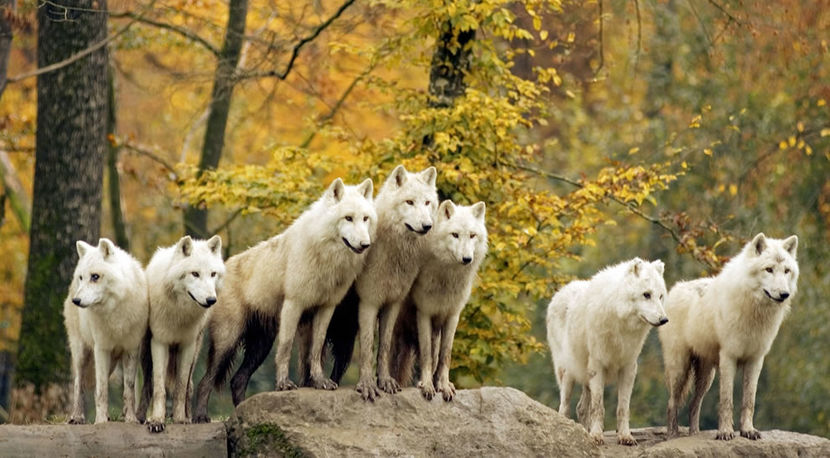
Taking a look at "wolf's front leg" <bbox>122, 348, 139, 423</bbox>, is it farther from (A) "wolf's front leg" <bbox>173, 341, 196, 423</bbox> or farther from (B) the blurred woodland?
(B) the blurred woodland

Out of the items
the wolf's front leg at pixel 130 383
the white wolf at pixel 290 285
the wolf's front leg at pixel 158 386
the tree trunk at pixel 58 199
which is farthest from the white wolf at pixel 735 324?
the tree trunk at pixel 58 199

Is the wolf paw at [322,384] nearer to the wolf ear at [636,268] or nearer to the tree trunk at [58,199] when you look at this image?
the wolf ear at [636,268]

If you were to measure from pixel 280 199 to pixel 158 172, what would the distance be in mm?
4990

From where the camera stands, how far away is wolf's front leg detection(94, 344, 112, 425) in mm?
9375

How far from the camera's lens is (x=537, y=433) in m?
9.55

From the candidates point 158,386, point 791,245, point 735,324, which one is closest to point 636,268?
point 735,324

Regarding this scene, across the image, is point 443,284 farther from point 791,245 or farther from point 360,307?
point 791,245

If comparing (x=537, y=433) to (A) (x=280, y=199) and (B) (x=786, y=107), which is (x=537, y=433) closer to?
(A) (x=280, y=199)

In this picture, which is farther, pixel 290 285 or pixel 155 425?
pixel 290 285

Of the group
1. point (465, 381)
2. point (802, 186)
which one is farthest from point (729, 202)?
point (465, 381)

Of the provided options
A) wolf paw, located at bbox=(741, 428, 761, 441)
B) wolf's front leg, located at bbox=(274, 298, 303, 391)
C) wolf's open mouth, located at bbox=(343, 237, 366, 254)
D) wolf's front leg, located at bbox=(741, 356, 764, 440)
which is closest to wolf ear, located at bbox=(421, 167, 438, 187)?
wolf's open mouth, located at bbox=(343, 237, 366, 254)

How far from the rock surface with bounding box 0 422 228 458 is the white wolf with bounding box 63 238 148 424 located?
0.36m

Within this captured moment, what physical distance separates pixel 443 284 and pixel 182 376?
231 centimetres

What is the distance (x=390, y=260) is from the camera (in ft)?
30.0
